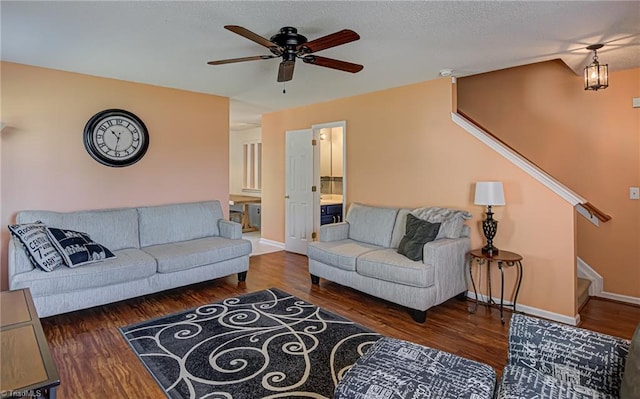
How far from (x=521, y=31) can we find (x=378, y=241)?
95.5 inches

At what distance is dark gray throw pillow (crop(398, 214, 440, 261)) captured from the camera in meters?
3.28

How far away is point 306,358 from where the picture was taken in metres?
2.46

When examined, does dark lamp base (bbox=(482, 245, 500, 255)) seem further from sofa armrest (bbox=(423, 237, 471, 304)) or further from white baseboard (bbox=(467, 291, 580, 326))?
white baseboard (bbox=(467, 291, 580, 326))

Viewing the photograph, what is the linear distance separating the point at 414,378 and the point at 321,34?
7.89 feet

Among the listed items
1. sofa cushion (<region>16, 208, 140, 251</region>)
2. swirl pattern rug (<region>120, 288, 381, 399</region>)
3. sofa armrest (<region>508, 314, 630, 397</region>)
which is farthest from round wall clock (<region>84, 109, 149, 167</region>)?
sofa armrest (<region>508, 314, 630, 397</region>)

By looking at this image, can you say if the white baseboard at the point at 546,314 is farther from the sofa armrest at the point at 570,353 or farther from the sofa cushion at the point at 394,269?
the sofa armrest at the point at 570,353

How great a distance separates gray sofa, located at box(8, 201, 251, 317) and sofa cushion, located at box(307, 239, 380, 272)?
0.86 metres

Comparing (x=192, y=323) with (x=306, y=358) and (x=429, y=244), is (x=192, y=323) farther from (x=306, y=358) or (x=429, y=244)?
(x=429, y=244)

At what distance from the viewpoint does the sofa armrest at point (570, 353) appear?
1447mm

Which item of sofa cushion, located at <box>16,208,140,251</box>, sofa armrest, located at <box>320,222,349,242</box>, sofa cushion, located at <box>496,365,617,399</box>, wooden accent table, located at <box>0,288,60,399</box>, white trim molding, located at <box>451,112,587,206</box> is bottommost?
sofa cushion, located at <box>496,365,617,399</box>

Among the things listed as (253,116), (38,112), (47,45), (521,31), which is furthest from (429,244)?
(253,116)

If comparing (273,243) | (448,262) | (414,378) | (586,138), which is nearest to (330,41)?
(414,378)

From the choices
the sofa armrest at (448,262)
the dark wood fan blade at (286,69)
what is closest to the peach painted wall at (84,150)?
the dark wood fan blade at (286,69)

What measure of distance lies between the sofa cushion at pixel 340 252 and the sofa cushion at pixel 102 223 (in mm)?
2041
